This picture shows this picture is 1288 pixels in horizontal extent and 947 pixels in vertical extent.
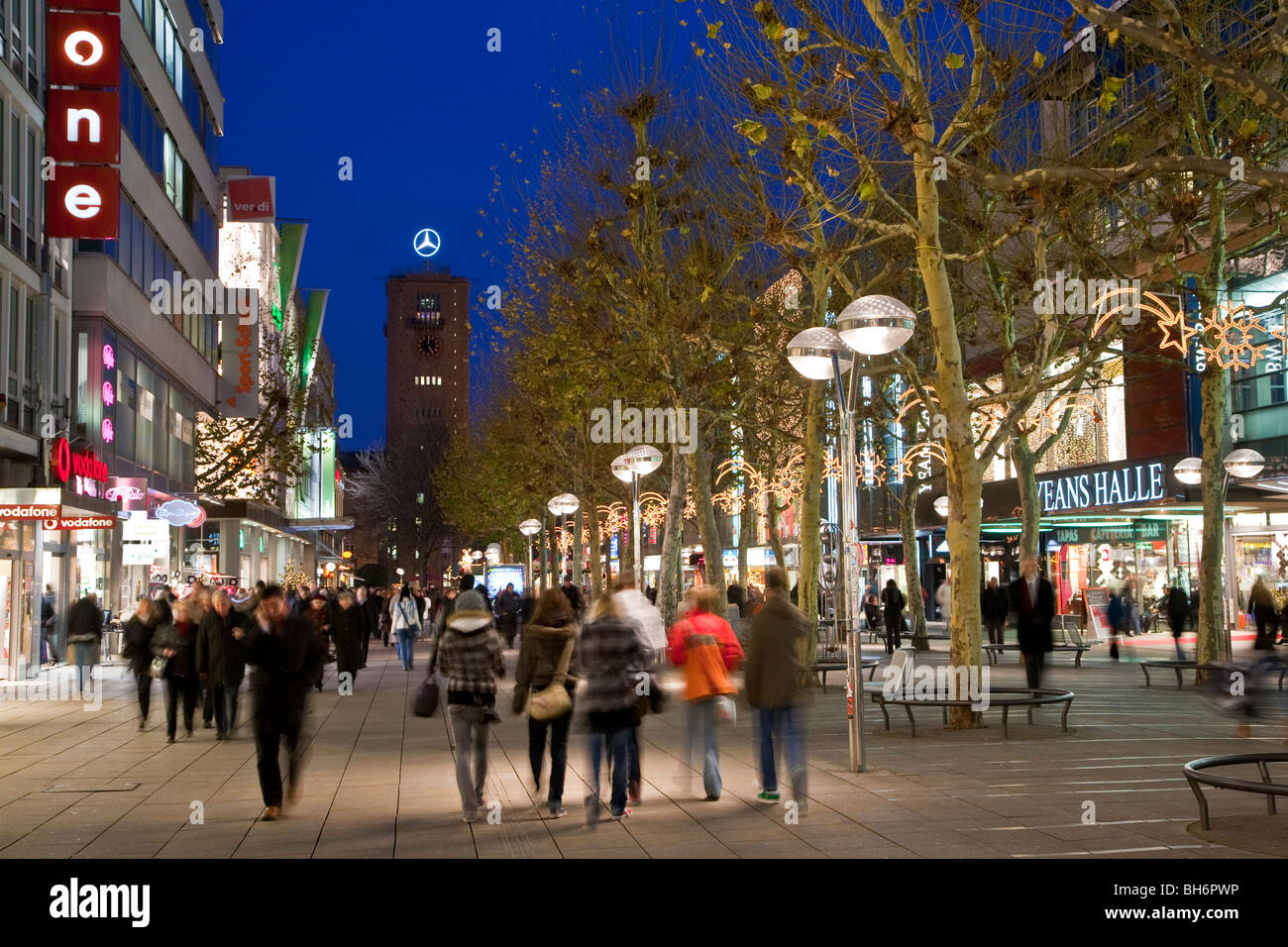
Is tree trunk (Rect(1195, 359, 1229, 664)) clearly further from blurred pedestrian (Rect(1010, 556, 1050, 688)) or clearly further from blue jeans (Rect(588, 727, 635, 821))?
blue jeans (Rect(588, 727, 635, 821))

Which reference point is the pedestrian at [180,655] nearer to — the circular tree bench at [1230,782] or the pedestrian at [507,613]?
the circular tree bench at [1230,782]

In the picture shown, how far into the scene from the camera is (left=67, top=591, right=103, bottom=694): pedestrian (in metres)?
23.9

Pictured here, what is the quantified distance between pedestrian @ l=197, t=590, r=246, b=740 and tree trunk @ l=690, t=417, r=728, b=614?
10.7 meters

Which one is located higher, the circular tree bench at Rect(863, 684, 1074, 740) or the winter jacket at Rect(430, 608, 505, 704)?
the winter jacket at Rect(430, 608, 505, 704)

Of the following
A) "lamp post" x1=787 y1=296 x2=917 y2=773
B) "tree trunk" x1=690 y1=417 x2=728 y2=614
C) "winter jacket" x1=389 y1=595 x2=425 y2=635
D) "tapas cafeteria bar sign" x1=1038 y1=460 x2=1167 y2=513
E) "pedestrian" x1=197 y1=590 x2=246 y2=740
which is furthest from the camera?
"tapas cafeteria bar sign" x1=1038 y1=460 x2=1167 y2=513

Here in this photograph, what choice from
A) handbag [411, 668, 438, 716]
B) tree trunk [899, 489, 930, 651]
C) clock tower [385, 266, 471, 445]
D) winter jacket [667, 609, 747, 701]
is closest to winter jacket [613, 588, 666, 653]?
winter jacket [667, 609, 747, 701]

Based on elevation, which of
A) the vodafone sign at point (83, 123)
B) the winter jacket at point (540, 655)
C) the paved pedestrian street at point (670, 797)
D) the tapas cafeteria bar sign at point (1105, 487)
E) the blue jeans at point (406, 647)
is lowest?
the paved pedestrian street at point (670, 797)

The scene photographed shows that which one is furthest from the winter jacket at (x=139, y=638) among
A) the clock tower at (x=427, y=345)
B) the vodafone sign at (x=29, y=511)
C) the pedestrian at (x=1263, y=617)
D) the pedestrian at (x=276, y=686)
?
the clock tower at (x=427, y=345)

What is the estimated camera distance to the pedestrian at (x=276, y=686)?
37.2 feet

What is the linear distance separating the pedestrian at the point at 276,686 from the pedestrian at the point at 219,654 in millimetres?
6388

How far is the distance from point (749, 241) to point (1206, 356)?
310 inches

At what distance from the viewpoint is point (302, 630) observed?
1164cm

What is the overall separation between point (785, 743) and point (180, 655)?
973 centimetres
